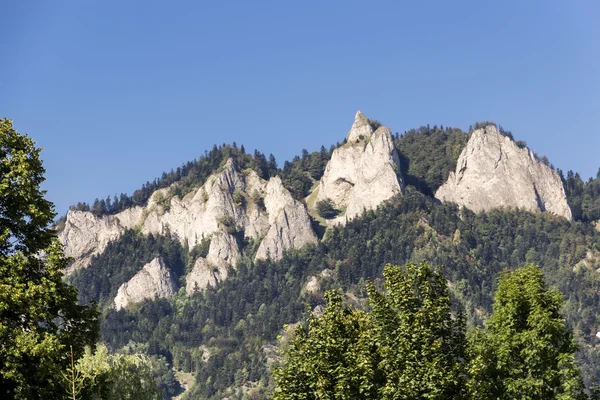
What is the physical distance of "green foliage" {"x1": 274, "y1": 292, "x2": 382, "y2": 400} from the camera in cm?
4612

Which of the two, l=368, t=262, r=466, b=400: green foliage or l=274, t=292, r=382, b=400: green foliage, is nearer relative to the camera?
l=368, t=262, r=466, b=400: green foliage

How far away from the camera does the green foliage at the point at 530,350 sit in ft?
186

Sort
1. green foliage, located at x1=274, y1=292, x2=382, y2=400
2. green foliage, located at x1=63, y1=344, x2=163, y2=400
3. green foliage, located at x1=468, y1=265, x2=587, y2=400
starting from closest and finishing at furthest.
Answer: green foliage, located at x1=274, y1=292, x2=382, y2=400
green foliage, located at x1=468, y1=265, x2=587, y2=400
green foliage, located at x1=63, y1=344, x2=163, y2=400

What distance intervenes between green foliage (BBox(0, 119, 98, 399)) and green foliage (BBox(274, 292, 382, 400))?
1052cm

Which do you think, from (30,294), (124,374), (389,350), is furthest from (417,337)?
(124,374)

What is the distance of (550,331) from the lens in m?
57.1

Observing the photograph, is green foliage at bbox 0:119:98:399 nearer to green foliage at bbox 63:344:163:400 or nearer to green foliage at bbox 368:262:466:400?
green foliage at bbox 63:344:163:400

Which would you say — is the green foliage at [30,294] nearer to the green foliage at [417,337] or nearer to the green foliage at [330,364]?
the green foliage at [330,364]

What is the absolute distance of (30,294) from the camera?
43.6 meters

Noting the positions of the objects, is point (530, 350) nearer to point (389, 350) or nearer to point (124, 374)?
point (389, 350)

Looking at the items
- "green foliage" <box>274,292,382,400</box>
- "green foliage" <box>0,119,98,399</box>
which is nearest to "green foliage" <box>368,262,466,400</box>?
"green foliage" <box>274,292,382,400</box>

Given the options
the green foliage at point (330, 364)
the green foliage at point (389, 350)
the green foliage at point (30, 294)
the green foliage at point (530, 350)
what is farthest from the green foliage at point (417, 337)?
the green foliage at point (30, 294)

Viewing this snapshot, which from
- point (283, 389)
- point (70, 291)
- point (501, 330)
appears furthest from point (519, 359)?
point (70, 291)

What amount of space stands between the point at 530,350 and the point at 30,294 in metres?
30.7
